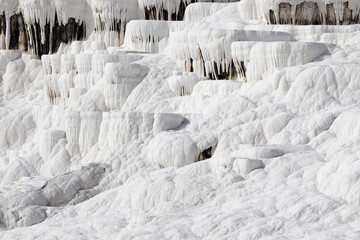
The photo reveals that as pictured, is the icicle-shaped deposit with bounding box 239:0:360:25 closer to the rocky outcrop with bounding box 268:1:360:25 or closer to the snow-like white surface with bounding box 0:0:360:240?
the rocky outcrop with bounding box 268:1:360:25

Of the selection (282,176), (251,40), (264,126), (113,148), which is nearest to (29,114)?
(113,148)

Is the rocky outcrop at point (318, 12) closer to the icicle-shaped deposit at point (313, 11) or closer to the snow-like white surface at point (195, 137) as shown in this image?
the icicle-shaped deposit at point (313, 11)

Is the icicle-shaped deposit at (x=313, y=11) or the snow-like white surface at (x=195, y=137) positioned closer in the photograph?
the snow-like white surface at (x=195, y=137)

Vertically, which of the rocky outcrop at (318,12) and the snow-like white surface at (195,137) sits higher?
the rocky outcrop at (318,12)

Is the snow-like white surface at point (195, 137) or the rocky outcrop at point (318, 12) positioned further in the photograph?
the rocky outcrop at point (318, 12)

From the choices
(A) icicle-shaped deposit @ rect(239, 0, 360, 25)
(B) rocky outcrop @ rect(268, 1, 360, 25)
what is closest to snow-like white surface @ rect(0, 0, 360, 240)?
(A) icicle-shaped deposit @ rect(239, 0, 360, 25)

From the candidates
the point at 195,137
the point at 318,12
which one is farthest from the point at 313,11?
the point at 195,137

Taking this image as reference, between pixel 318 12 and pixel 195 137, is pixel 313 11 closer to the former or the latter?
pixel 318 12

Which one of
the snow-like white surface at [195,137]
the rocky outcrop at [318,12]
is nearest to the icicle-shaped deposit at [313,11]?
the rocky outcrop at [318,12]

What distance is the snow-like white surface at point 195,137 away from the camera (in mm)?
18875

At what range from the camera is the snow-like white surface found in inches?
743

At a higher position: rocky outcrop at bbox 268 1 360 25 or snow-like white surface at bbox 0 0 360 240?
rocky outcrop at bbox 268 1 360 25

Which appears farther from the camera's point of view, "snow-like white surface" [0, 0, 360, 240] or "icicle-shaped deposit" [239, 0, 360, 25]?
"icicle-shaped deposit" [239, 0, 360, 25]

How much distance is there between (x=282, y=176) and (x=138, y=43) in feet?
→ 42.0
